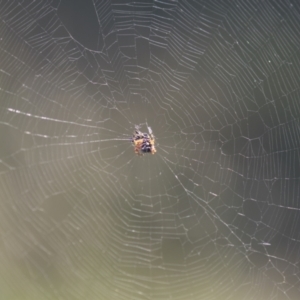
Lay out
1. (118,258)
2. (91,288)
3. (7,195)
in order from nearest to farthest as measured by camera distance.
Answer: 1. (91,288)
2. (7,195)
3. (118,258)

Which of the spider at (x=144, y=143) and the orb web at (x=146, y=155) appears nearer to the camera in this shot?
the spider at (x=144, y=143)

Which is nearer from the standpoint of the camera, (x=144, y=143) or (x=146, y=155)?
(x=144, y=143)

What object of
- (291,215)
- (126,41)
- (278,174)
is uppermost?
(126,41)

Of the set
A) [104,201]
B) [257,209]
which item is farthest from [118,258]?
[257,209]

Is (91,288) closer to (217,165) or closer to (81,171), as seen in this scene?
(81,171)
